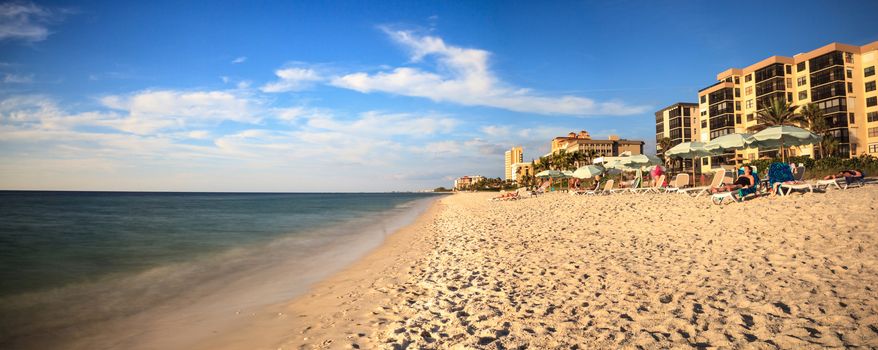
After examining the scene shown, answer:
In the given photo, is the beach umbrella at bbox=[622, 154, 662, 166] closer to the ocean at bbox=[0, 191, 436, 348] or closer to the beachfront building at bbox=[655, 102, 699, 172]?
the ocean at bbox=[0, 191, 436, 348]

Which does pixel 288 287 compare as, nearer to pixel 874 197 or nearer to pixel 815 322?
pixel 815 322

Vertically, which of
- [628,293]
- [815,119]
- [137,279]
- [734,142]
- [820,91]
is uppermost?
[820,91]

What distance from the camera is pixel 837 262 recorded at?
489 cm

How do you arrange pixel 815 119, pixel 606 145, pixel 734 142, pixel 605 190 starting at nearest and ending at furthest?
pixel 734 142, pixel 605 190, pixel 815 119, pixel 606 145

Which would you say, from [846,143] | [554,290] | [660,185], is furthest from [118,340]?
[846,143]

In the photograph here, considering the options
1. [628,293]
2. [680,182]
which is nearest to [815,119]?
[680,182]

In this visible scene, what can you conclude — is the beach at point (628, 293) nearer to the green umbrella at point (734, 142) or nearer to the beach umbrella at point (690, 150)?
the green umbrella at point (734, 142)

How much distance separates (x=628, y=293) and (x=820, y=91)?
60435mm

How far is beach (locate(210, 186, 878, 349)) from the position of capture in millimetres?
3416

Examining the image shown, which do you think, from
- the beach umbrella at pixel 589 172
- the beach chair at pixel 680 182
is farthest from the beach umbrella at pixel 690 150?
the beach umbrella at pixel 589 172

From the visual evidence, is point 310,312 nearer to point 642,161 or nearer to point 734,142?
point 734,142

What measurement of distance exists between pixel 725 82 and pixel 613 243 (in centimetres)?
6311

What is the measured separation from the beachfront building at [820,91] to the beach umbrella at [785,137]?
34836 millimetres

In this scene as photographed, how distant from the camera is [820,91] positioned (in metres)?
46.8
